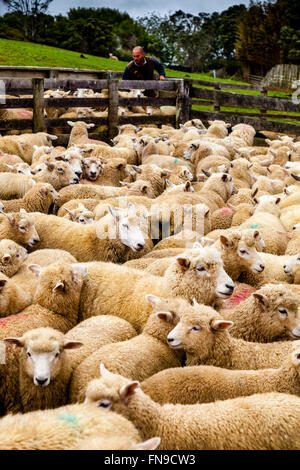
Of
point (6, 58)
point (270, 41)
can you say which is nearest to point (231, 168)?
point (6, 58)

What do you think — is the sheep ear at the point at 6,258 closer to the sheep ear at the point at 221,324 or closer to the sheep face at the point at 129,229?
the sheep face at the point at 129,229

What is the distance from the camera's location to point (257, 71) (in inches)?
1752

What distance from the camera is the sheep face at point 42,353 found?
3.25 meters

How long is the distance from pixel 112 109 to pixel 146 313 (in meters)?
7.93

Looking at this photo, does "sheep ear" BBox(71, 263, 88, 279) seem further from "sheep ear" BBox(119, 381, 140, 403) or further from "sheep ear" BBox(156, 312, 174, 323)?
"sheep ear" BBox(119, 381, 140, 403)

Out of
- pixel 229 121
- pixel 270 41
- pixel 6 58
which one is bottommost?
pixel 229 121

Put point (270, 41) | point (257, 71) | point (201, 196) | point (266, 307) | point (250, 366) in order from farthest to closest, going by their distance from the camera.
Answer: point (257, 71), point (270, 41), point (201, 196), point (266, 307), point (250, 366)

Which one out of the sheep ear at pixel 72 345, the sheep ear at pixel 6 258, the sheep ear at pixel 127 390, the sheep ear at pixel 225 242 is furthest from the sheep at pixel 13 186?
the sheep ear at pixel 127 390

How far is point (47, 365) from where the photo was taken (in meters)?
3.30

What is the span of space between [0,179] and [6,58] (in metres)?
21.9

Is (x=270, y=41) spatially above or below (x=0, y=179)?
above

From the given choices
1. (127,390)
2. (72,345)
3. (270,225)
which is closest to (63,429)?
(127,390)

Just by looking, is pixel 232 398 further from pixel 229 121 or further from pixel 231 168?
pixel 229 121

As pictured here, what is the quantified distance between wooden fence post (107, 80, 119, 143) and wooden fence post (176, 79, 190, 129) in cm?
213
